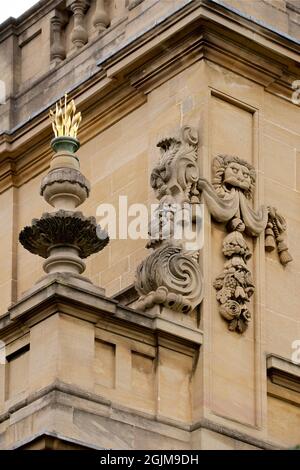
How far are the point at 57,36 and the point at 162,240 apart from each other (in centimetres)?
410

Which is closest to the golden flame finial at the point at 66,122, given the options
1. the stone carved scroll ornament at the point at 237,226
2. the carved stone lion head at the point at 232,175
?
the stone carved scroll ornament at the point at 237,226

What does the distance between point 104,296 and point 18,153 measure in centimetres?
473

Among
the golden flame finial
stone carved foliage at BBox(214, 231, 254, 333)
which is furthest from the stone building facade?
the golden flame finial

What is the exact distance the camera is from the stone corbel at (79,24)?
107 ft

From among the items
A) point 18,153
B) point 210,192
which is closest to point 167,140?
point 210,192

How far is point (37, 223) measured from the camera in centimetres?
2867

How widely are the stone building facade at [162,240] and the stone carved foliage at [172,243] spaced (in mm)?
19

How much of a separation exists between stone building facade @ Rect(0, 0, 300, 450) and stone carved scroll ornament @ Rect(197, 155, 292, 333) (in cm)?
2

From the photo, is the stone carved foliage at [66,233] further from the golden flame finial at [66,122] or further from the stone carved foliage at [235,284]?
the stone carved foliage at [235,284]
